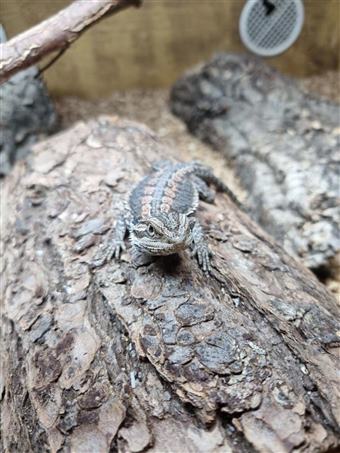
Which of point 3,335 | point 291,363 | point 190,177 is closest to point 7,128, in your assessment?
point 190,177

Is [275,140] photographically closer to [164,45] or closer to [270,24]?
[270,24]

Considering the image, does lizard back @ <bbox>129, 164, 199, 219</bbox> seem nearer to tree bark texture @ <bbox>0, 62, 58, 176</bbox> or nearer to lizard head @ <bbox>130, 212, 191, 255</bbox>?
lizard head @ <bbox>130, 212, 191, 255</bbox>

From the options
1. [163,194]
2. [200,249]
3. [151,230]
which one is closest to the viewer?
[151,230]

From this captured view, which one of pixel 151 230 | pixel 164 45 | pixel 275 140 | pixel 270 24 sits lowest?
pixel 275 140

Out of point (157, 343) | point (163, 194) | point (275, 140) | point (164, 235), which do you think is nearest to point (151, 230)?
point (164, 235)

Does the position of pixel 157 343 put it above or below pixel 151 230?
below

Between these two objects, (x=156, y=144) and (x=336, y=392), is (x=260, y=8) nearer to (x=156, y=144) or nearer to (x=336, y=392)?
(x=156, y=144)
